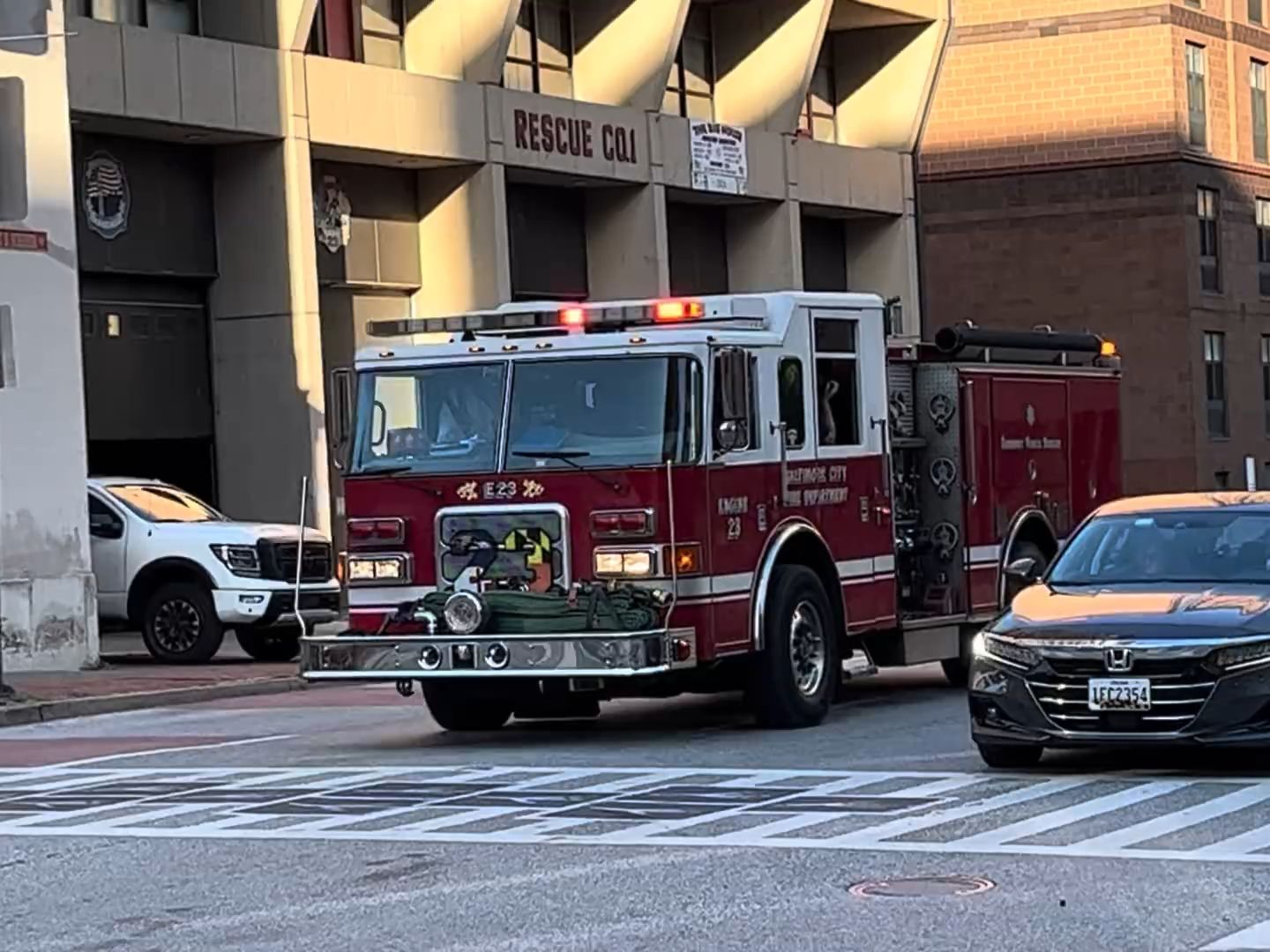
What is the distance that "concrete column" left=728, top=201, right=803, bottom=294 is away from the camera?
42.2 m

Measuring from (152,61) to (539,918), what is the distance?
22442 millimetres

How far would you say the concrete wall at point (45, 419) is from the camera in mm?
25531

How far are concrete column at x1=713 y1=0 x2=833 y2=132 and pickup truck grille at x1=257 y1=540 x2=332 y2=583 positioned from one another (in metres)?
17.2

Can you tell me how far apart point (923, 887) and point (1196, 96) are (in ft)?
153

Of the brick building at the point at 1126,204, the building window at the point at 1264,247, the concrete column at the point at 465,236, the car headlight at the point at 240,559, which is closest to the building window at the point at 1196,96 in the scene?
the brick building at the point at 1126,204

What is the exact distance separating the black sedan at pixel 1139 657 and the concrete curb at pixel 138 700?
8.12m

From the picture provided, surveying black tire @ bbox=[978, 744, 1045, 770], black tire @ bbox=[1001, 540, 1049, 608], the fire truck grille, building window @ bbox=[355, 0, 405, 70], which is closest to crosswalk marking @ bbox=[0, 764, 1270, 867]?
black tire @ bbox=[978, 744, 1045, 770]

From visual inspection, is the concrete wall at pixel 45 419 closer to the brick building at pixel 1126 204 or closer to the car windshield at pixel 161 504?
the car windshield at pixel 161 504

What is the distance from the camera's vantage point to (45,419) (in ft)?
85.2

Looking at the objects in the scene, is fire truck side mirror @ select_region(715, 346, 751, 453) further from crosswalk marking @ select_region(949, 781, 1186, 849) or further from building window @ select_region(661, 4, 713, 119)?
building window @ select_region(661, 4, 713, 119)

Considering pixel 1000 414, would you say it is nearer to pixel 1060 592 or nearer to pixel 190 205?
pixel 1060 592

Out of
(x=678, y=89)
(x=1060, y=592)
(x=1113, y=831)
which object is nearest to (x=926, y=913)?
(x=1113, y=831)

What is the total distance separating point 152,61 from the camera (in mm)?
30766

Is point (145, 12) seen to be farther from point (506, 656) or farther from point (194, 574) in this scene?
point (506, 656)
